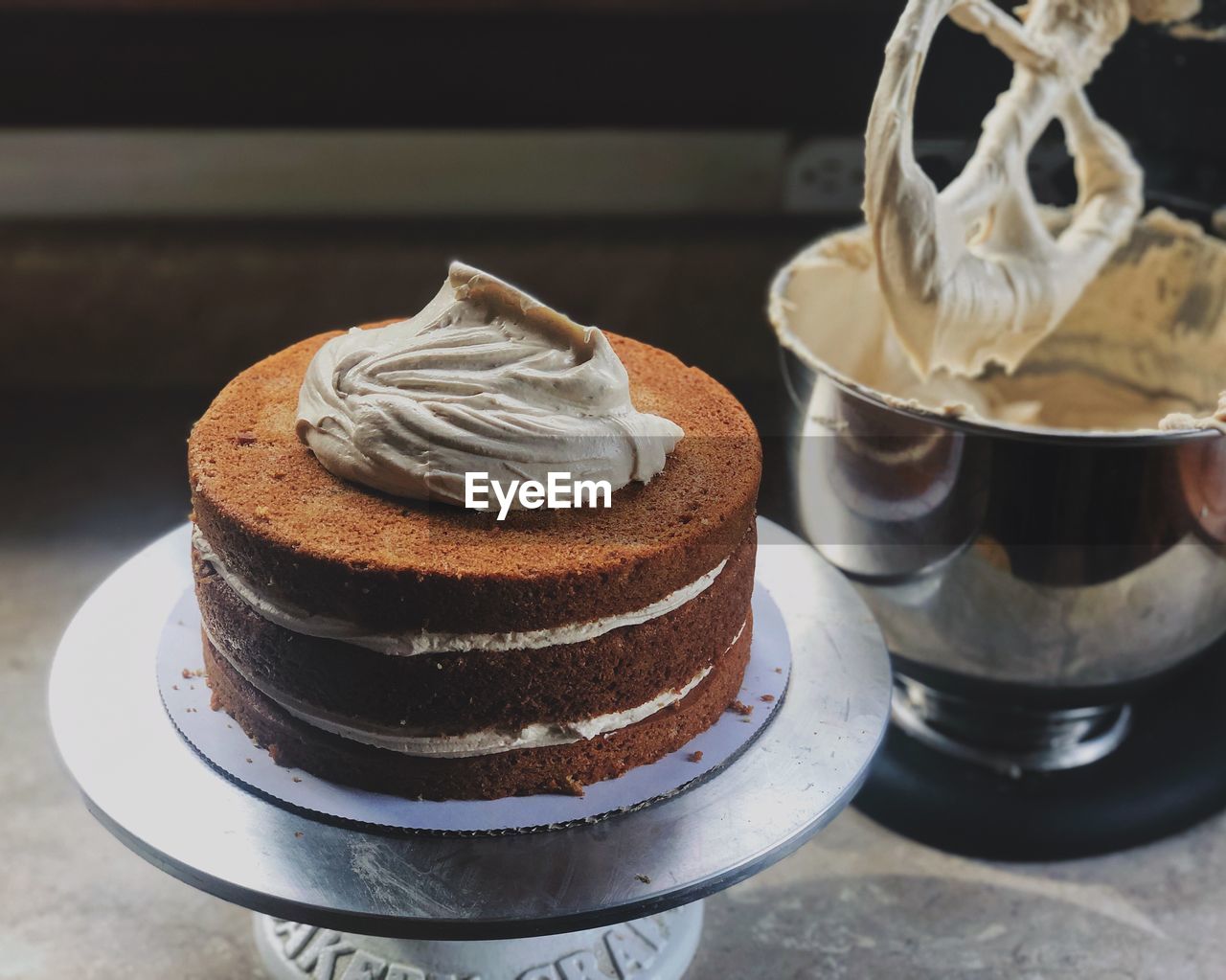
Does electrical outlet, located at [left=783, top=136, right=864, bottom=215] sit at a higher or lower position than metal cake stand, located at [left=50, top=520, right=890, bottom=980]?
higher

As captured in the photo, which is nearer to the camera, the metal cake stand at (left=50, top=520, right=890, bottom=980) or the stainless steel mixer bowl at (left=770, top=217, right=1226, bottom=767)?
the metal cake stand at (left=50, top=520, right=890, bottom=980)

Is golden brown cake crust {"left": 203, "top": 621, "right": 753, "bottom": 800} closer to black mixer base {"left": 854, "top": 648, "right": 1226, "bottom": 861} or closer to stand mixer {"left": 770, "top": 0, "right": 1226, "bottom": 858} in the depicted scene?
stand mixer {"left": 770, "top": 0, "right": 1226, "bottom": 858}

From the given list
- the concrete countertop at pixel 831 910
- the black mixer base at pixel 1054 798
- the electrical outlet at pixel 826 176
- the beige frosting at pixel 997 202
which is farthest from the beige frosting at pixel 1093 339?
the electrical outlet at pixel 826 176

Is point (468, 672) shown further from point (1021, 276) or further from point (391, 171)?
point (391, 171)

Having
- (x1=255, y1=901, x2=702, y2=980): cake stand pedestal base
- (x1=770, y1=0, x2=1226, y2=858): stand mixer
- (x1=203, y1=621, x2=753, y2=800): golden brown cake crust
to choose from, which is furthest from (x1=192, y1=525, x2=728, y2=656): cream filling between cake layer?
(x1=770, y1=0, x2=1226, y2=858): stand mixer

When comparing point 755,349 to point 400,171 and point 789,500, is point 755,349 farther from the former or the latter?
point 789,500

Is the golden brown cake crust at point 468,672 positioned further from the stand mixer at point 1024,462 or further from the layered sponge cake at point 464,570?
the stand mixer at point 1024,462
